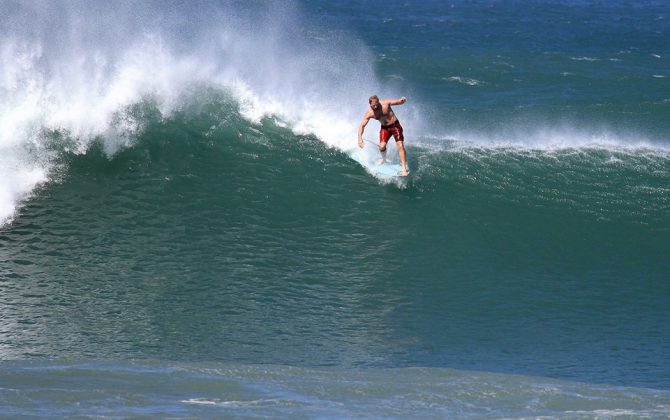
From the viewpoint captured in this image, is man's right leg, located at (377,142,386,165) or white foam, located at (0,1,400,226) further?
white foam, located at (0,1,400,226)

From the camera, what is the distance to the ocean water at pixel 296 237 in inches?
383

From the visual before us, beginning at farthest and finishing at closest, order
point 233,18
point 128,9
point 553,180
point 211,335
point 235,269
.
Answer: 1. point 233,18
2. point 128,9
3. point 553,180
4. point 235,269
5. point 211,335

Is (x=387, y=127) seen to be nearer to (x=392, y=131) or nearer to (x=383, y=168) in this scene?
(x=392, y=131)

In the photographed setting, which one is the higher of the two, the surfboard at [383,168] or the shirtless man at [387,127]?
the shirtless man at [387,127]

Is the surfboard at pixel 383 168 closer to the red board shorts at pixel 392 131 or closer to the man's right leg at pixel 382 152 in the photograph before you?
the man's right leg at pixel 382 152

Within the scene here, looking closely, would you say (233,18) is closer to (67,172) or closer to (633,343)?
(67,172)

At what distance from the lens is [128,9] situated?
2091 cm

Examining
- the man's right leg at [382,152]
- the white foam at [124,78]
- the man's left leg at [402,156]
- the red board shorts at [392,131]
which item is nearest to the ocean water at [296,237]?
the white foam at [124,78]

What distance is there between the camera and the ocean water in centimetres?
973

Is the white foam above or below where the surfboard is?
above

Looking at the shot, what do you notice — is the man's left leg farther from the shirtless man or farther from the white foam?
the white foam

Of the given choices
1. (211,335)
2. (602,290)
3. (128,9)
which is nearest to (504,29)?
(128,9)

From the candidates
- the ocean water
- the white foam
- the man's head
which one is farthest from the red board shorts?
the white foam

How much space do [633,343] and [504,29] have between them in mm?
24338
